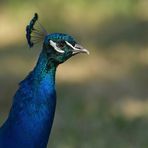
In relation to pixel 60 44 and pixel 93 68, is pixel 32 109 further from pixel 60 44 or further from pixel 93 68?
pixel 93 68

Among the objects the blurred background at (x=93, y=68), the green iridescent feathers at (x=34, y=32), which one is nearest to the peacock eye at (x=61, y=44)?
the green iridescent feathers at (x=34, y=32)

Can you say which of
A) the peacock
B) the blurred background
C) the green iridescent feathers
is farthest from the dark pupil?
the blurred background

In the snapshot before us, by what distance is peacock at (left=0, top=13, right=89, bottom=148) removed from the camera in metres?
3.58

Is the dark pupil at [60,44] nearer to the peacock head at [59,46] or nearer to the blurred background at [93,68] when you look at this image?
the peacock head at [59,46]

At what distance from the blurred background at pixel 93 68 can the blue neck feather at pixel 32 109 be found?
1.41 metres

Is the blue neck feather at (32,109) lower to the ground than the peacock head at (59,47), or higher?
lower

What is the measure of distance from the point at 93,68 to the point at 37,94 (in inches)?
98.1

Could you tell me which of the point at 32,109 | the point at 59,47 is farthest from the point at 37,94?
the point at 59,47

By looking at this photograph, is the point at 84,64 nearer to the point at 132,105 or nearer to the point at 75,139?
the point at 132,105

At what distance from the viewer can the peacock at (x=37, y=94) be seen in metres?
3.58

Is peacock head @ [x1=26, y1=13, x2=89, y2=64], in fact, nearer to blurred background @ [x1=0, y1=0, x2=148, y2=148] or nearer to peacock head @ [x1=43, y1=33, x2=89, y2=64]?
peacock head @ [x1=43, y1=33, x2=89, y2=64]

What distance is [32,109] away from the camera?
3.64 metres

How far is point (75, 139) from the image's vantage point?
516 centimetres

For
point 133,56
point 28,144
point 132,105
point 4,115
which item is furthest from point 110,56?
point 28,144
